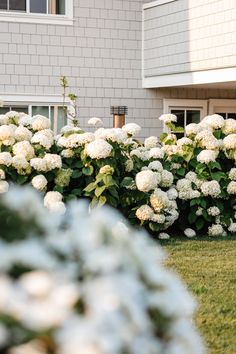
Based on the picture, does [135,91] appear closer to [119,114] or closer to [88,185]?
[119,114]

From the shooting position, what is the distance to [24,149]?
9047 mm

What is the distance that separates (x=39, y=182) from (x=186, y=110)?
7.29 metres

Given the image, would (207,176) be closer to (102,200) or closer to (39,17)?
(102,200)

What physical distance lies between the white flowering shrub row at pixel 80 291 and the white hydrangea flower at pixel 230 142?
25.8ft

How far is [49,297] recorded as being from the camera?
1666 mm

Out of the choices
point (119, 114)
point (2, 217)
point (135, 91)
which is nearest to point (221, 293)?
point (2, 217)

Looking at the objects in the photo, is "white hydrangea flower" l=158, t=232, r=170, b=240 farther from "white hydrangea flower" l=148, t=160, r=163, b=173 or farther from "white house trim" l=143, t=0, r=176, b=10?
"white house trim" l=143, t=0, r=176, b=10

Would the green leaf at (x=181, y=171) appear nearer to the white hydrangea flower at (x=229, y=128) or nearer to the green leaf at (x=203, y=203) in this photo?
the green leaf at (x=203, y=203)

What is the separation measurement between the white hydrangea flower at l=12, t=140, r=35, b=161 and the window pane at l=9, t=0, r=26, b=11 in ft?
19.8

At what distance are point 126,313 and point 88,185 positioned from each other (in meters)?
7.32

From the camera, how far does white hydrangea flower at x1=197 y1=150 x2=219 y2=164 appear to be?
32.0 ft

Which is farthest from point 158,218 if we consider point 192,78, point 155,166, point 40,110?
point 40,110

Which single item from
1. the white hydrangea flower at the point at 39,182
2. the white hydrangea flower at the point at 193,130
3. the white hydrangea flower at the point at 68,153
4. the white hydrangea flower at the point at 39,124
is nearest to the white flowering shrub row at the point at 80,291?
the white hydrangea flower at the point at 39,182

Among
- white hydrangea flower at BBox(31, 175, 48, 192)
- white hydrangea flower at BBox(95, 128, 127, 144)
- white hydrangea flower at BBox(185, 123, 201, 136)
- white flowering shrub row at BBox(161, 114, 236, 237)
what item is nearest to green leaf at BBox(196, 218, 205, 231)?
white flowering shrub row at BBox(161, 114, 236, 237)
